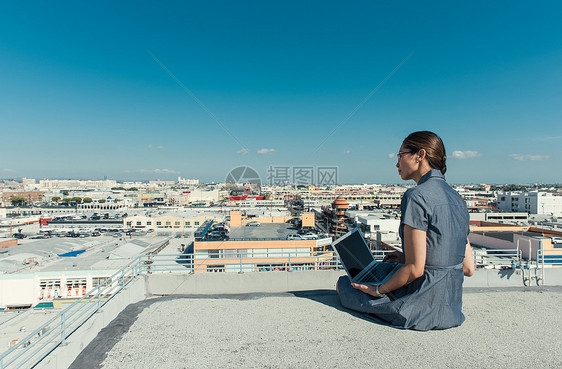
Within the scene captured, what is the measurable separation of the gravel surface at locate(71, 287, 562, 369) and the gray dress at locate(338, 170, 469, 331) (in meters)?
0.12

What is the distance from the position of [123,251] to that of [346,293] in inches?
769

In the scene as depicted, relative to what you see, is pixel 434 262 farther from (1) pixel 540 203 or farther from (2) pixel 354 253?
(1) pixel 540 203

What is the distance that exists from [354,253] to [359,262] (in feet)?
0.30

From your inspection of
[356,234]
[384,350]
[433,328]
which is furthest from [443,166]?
[384,350]

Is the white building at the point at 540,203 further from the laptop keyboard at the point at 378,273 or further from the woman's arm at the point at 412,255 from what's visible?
the woman's arm at the point at 412,255

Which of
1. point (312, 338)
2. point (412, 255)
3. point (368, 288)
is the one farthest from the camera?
point (368, 288)

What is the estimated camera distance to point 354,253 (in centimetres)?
280

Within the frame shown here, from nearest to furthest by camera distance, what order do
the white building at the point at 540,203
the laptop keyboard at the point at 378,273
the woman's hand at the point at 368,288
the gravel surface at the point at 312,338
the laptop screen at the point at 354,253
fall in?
1. the gravel surface at the point at 312,338
2. the woman's hand at the point at 368,288
3. the laptop keyboard at the point at 378,273
4. the laptop screen at the point at 354,253
5. the white building at the point at 540,203

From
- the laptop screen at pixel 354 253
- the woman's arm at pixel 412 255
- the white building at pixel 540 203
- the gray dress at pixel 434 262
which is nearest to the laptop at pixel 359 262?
the laptop screen at pixel 354 253

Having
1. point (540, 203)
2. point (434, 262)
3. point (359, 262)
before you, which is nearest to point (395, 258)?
point (359, 262)

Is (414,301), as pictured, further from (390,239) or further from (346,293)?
(390,239)

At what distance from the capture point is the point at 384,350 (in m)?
2.06

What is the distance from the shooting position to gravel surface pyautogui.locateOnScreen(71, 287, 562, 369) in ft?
6.48

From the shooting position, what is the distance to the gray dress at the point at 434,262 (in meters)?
2.03
